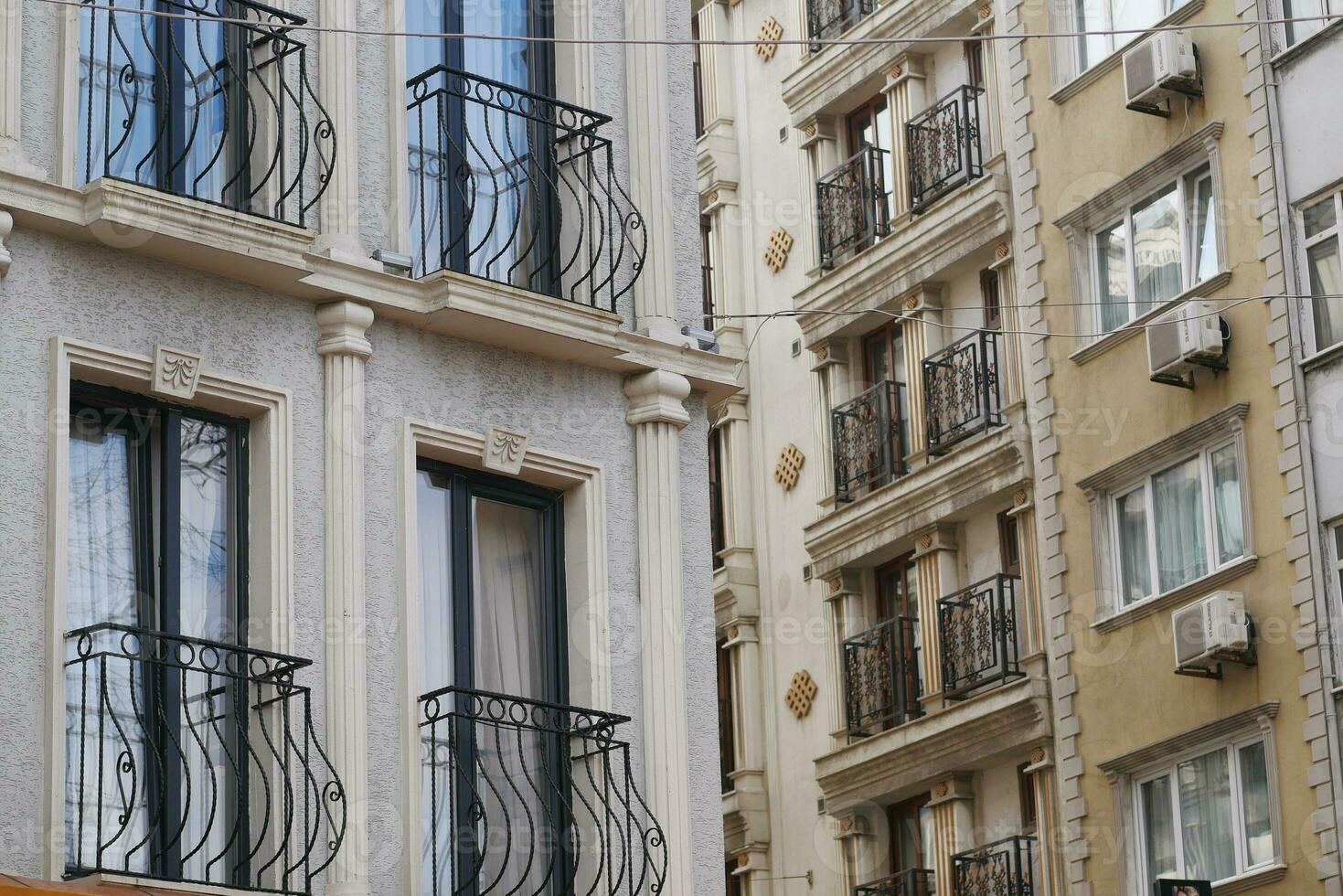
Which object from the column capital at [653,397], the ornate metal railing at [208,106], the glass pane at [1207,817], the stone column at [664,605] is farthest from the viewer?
the glass pane at [1207,817]

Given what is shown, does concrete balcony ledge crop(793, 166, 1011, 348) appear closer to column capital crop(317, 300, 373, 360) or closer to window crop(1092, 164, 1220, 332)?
window crop(1092, 164, 1220, 332)

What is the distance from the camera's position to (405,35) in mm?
16734

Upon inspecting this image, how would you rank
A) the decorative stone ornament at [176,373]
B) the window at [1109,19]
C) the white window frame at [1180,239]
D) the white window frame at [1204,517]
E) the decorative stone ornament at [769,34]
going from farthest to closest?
the decorative stone ornament at [769,34] → the window at [1109,19] → the white window frame at [1180,239] → the white window frame at [1204,517] → the decorative stone ornament at [176,373]

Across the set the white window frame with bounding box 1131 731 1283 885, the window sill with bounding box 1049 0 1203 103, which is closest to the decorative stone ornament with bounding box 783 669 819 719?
the white window frame with bounding box 1131 731 1283 885

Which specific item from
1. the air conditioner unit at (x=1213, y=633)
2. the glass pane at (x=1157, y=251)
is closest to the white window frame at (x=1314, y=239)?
the glass pane at (x=1157, y=251)

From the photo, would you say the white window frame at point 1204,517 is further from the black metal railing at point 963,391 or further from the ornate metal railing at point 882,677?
the ornate metal railing at point 882,677

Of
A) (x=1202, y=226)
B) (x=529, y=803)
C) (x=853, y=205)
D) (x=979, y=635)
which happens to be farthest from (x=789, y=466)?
(x=529, y=803)

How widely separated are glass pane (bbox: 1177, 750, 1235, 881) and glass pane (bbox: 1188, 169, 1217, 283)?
17.1ft

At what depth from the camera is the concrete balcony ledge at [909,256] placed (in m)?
33.0

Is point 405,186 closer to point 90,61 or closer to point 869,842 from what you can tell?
point 90,61

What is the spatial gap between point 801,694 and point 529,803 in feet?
63.7

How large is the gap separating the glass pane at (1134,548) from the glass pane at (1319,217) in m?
3.69

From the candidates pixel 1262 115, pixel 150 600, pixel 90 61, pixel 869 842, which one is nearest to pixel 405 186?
pixel 90 61

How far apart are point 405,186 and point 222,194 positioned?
1.20 metres
